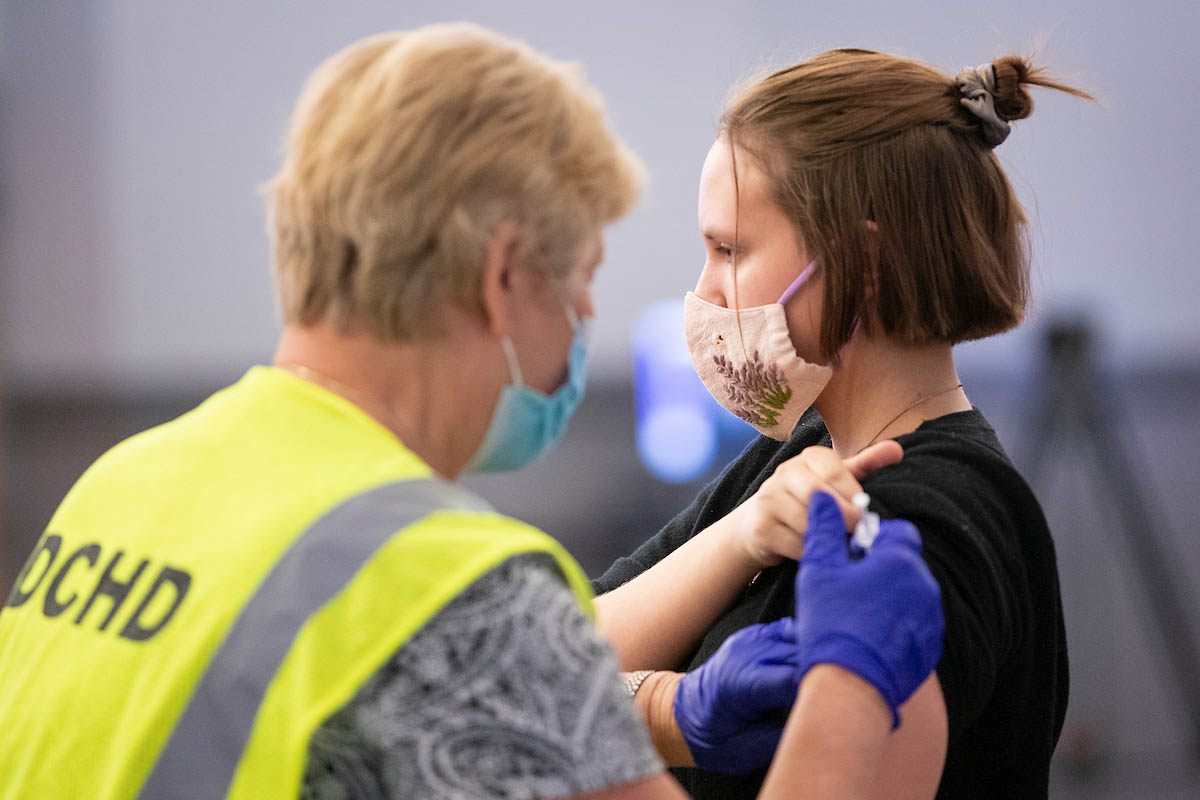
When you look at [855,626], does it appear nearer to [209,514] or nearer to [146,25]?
[209,514]

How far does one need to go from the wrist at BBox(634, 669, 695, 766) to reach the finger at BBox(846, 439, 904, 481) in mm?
267

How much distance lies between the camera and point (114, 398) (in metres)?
4.29

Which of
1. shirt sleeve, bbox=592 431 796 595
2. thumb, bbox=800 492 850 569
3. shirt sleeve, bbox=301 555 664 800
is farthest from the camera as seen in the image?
shirt sleeve, bbox=592 431 796 595

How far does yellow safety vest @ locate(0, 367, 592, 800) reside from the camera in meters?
0.72

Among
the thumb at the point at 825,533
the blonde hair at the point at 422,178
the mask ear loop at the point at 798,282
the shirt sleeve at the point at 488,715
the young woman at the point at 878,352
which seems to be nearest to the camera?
the shirt sleeve at the point at 488,715

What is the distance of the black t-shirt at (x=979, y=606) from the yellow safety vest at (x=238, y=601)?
376 mm

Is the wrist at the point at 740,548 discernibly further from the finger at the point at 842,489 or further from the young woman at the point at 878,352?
the finger at the point at 842,489

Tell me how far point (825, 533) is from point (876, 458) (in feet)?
0.56

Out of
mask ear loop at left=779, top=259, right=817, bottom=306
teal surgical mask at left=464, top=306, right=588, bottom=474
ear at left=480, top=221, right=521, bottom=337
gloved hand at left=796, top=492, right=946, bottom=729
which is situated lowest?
gloved hand at left=796, top=492, right=946, bottom=729

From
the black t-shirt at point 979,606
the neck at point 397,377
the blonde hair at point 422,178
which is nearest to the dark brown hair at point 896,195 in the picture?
the black t-shirt at point 979,606

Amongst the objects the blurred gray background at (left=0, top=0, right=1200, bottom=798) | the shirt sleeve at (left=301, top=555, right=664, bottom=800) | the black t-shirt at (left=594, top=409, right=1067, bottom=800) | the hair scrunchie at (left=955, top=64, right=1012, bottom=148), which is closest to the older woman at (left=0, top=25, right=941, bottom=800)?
the shirt sleeve at (left=301, top=555, right=664, bottom=800)

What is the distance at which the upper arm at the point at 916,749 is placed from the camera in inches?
38.3

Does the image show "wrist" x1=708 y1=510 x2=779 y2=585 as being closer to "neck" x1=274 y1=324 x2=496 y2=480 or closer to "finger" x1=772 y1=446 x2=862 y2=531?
"finger" x1=772 y1=446 x2=862 y2=531

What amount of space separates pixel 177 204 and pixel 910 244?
379cm
